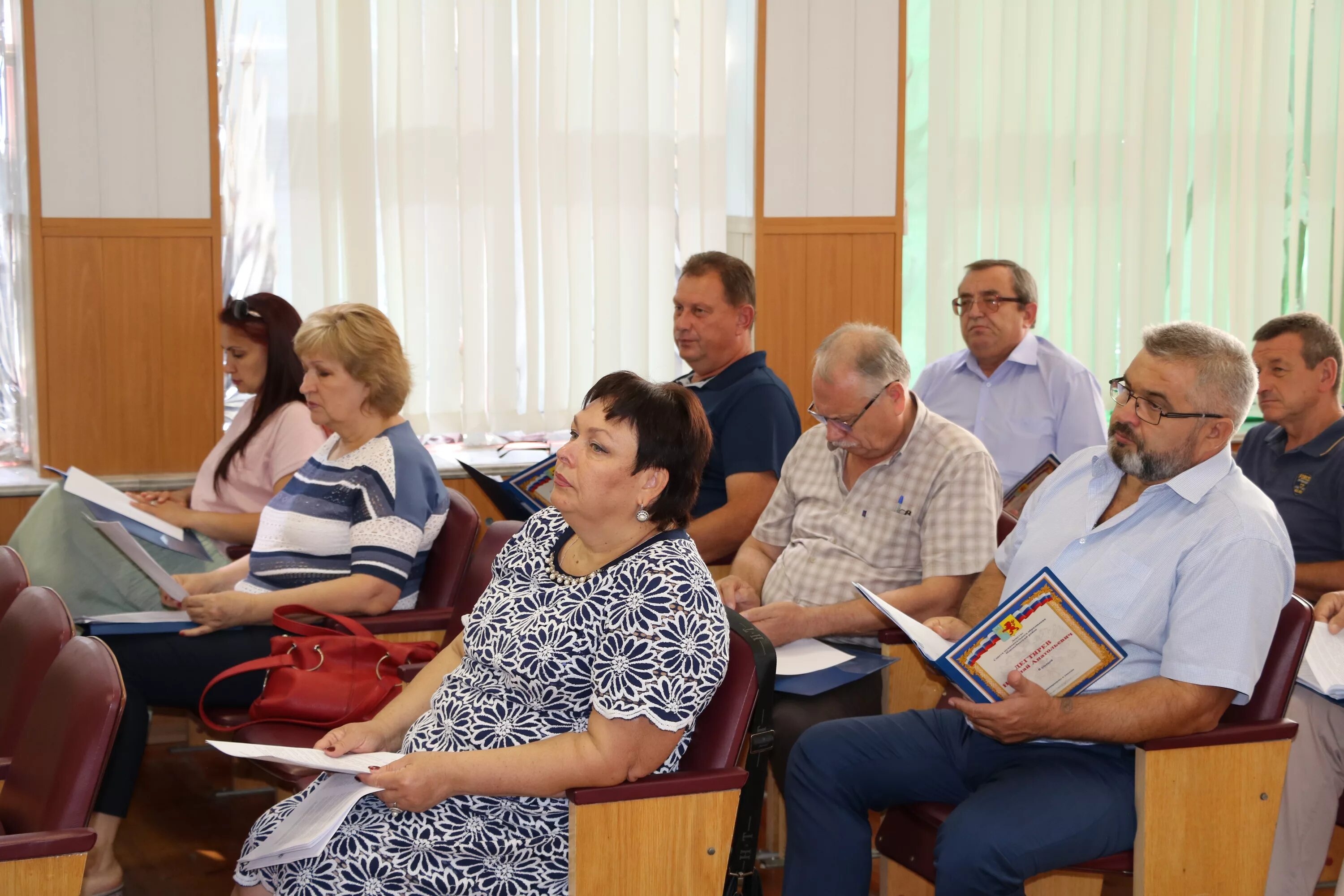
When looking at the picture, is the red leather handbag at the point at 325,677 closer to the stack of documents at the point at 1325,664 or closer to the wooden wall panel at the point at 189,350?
the stack of documents at the point at 1325,664

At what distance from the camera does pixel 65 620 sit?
6.91 feet

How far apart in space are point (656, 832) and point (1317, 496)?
2252 millimetres

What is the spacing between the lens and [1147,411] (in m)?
2.31

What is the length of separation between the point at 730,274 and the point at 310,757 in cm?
227

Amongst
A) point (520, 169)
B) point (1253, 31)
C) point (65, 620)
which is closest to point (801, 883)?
point (65, 620)

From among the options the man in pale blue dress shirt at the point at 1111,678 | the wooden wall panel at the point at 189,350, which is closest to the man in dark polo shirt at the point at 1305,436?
the man in pale blue dress shirt at the point at 1111,678

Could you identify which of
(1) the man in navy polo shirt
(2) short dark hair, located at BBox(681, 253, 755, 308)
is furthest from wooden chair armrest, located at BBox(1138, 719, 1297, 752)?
(2) short dark hair, located at BBox(681, 253, 755, 308)

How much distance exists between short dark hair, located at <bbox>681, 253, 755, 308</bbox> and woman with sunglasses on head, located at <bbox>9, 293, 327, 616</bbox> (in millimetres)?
1211

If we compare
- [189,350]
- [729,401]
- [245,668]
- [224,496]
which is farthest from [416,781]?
[189,350]

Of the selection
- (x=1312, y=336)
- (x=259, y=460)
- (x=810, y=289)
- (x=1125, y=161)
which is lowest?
(x=259, y=460)

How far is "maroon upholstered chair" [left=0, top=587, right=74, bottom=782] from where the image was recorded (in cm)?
210

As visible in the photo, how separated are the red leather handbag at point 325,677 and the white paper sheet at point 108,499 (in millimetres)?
997

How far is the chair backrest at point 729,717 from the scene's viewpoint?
6.48 ft

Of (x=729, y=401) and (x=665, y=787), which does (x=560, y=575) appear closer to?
(x=665, y=787)
